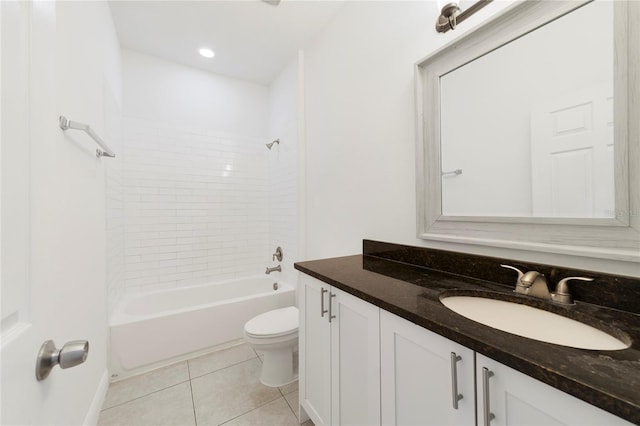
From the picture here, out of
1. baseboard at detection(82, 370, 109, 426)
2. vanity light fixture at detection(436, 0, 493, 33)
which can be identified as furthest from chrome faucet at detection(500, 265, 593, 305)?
baseboard at detection(82, 370, 109, 426)

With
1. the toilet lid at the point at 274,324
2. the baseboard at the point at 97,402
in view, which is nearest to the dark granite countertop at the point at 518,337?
the toilet lid at the point at 274,324

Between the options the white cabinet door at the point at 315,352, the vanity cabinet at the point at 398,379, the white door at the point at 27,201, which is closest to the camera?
the white door at the point at 27,201

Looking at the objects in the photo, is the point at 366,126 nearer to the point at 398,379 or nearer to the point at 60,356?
the point at 398,379

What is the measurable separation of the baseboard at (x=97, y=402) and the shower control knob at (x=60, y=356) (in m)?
1.35

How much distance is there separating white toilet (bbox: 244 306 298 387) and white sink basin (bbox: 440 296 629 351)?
3.81ft

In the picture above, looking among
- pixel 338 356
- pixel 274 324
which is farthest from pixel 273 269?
pixel 338 356

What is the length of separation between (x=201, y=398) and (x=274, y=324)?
62 centimetres

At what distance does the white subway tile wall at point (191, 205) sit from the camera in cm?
247

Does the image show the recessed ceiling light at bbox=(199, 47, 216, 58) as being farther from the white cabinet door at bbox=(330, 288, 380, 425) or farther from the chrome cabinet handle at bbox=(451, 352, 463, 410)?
the chrome cabinet handle at bbox=(451, 352, 463, 410)

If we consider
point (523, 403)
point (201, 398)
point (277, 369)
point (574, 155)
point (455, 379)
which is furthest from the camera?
point (277, 369)

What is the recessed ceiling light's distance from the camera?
240 cm

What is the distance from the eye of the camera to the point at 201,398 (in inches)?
63.7

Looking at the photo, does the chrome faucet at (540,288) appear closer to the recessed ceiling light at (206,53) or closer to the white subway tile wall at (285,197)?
the white subway tile wall at (285,197)

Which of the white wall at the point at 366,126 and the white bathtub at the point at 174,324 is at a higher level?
the white wall at the point at 366,126
